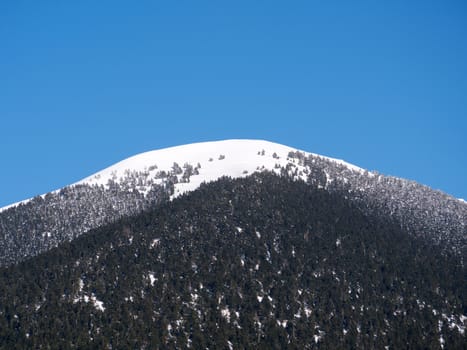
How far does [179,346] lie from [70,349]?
62.5 feet

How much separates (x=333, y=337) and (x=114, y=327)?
4033 cm

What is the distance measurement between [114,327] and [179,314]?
1348cm

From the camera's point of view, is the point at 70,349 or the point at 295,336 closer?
the point at 70,349

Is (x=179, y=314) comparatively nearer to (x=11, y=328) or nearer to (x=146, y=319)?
(x=146, y=319)

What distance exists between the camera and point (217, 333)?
7613 inches

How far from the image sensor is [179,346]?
188 m

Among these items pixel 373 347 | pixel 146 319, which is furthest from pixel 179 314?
pixel 373 347

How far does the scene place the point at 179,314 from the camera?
198000 millimetres

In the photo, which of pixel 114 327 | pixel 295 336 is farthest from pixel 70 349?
pixel 295 336

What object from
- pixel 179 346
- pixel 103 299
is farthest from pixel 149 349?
pixel 103 299

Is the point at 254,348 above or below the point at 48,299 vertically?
below

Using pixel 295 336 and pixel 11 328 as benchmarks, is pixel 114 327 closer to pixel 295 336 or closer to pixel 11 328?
pixel 11 328

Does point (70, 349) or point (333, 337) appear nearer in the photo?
point (70, 349)

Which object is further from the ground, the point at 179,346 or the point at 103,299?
the point at 103,299
